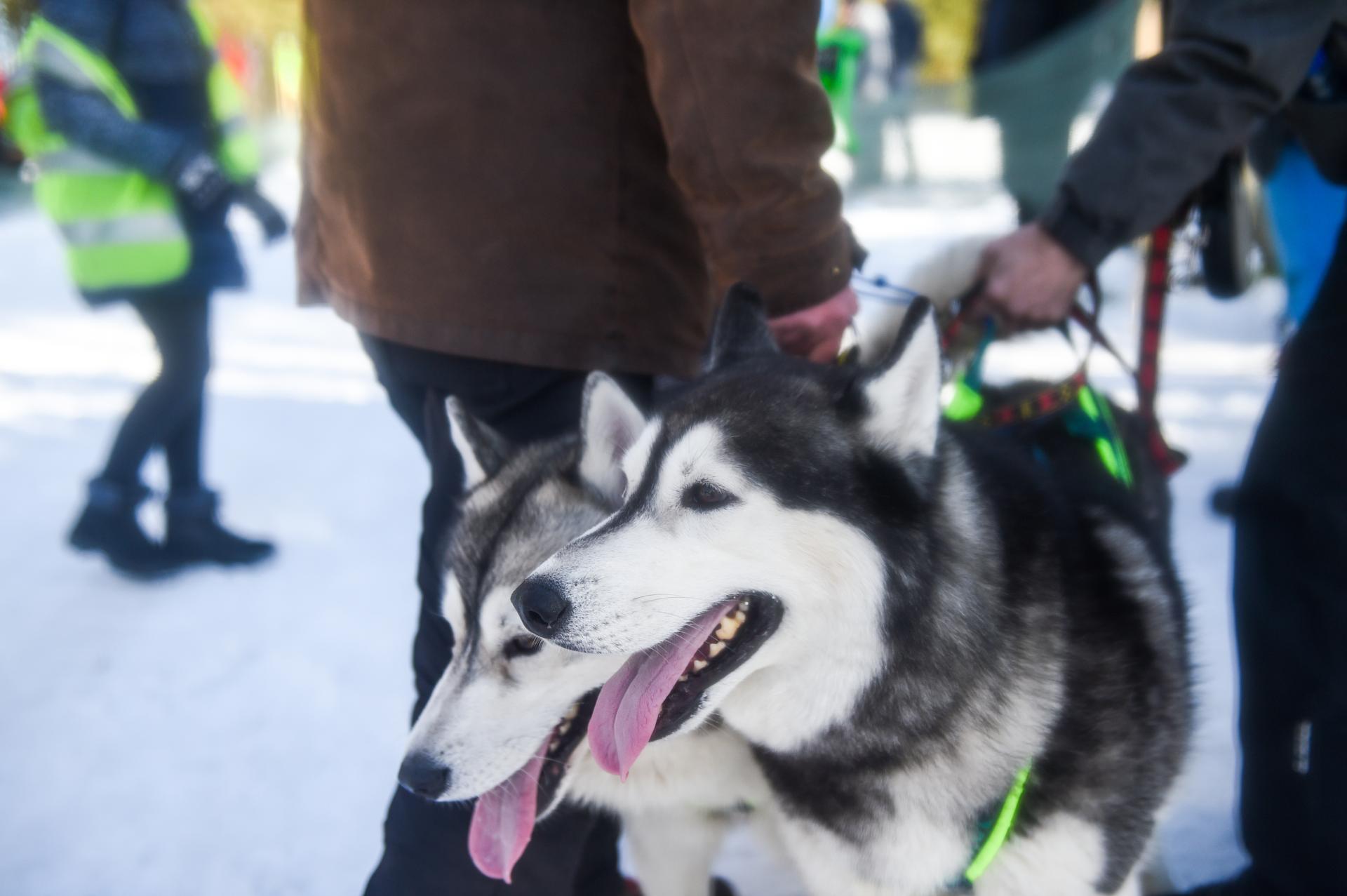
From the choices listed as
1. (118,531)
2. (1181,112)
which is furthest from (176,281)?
(1181,112)

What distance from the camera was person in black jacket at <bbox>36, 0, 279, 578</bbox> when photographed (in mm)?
2799

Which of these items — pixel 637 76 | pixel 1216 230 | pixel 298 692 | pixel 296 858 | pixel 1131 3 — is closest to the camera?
pixel 637 76

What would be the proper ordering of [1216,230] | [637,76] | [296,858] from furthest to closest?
[296,858] < [1216,230] < [637,76]

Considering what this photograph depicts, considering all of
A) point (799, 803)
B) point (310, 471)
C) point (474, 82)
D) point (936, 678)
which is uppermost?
point (474, 82)

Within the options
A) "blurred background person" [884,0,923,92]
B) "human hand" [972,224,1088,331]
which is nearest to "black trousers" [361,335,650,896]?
"human hand" [972,224,1088,331]

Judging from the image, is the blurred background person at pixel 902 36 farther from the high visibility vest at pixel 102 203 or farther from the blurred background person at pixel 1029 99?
the high visibility vest at pixel 102 203

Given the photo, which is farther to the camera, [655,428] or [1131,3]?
[1131,3]

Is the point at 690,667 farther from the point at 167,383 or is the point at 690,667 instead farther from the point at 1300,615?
the point at 167,383

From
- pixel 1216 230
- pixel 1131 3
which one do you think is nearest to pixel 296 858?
pixel 1216 230

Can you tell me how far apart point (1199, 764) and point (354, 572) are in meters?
2.44

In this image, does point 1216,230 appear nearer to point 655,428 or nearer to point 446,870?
point 655,428

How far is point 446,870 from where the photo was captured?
1.41m

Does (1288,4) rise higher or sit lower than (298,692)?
higher

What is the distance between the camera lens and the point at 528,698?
4.40 ft
